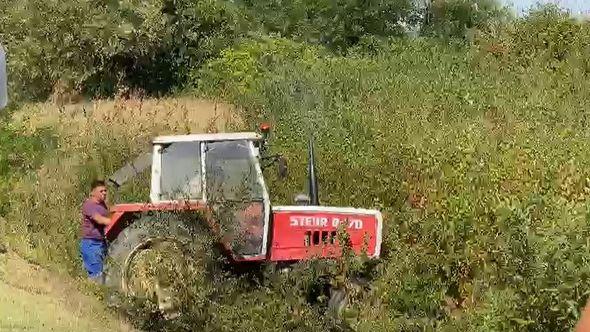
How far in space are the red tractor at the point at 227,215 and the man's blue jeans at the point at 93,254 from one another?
38 centimetres

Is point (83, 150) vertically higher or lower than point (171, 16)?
lower

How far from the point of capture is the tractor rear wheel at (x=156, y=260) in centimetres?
845

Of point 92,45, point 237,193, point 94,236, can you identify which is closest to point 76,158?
point 94,236

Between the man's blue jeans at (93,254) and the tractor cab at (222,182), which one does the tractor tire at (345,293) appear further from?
the man's blue jeans at (93,254)

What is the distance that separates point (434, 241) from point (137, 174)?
3379 mm

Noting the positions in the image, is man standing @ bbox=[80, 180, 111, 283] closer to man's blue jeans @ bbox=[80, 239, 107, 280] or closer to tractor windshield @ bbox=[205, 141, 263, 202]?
man's blue jeans @ bbox=[80, 239, 107, 280]

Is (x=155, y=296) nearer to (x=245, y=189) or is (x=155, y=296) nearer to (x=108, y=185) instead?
→ (x=245, y=189)

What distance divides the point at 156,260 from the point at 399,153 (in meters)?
3.79

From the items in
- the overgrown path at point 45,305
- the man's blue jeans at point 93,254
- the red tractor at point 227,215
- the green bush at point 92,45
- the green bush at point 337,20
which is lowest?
the overgrown path at point 45,305

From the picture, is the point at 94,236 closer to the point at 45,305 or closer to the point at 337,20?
the point at 45,305

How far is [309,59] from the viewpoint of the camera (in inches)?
910

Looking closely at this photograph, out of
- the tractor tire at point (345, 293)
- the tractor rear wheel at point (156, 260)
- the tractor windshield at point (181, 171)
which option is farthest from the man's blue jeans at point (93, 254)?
the tractor tire at point (345, 293)

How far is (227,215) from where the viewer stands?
885cm

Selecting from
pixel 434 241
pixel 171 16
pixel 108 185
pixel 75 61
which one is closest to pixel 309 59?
pixel 171 16
